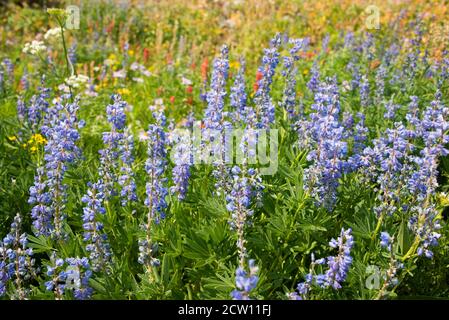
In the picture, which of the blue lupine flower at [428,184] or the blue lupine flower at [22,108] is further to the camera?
the blue lupine flower at [22,108]

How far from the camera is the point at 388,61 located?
20.4ft

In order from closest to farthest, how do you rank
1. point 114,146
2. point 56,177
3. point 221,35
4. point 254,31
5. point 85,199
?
point 85,199 < point 56,177 < point 114,146 < point 254,31 < point 221,35

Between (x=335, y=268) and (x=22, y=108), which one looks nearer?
(x=335, y=268)

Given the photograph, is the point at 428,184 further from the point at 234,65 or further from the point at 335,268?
the point at 234,65

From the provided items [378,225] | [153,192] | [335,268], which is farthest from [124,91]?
[335,268]

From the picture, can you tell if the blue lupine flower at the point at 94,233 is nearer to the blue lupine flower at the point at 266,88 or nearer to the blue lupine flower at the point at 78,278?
the blue lupine flower at the point at 78,278

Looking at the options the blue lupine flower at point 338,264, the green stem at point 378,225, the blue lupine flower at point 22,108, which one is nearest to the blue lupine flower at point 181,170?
the blue lupine flower at point 338,264

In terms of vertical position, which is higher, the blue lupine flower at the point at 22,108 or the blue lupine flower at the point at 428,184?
the blue lupine flower at the point at 22,108

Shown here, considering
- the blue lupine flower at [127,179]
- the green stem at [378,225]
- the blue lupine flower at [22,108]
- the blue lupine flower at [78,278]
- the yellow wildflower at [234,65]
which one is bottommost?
the blue lupine flower at [78,278]

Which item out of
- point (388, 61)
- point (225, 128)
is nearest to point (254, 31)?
point (388, 61)

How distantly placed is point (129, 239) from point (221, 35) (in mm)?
8096

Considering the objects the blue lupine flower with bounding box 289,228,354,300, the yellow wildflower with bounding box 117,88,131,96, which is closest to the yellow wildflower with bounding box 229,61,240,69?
the yellow wildflower with bounding box 117,88,131,96

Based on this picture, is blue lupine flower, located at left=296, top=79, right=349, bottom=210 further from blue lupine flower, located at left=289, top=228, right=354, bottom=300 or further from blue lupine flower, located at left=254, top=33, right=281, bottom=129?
blue lupine flower, located at left=254, top=33, right=281, bottom=129
